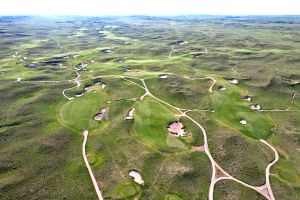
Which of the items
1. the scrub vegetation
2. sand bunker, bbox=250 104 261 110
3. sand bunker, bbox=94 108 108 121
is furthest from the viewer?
sand bunker, bbox=250 104 261 110

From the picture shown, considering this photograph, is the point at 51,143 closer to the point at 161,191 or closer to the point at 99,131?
the point at 99,131

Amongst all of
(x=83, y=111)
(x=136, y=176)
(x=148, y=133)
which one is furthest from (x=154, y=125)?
(x=83, y=111)

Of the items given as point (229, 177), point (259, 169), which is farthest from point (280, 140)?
point (229, 177)

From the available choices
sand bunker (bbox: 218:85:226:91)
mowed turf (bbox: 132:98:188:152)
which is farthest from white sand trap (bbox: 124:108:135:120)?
sand bunker (bbox: 218:85:226:91)

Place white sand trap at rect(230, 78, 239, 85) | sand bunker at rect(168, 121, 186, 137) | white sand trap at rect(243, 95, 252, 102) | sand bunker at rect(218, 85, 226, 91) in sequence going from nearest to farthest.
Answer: sand bunker at rect(168, 121, 186, 137), white sand trap at rect(243, 95, 252, 102), sand bunker at rect(218, 85, 226, 91), white sand trap at rect(230, 78, 239, 85)

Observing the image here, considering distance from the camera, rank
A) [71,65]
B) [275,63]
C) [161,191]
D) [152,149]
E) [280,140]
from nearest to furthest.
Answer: [161,191], [152,149], [280,140], [275,63], [71,65]

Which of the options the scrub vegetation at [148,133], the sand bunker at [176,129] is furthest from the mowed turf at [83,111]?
the sand bunker at [176,129]

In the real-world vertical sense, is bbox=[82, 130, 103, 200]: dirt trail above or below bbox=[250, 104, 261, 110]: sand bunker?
below

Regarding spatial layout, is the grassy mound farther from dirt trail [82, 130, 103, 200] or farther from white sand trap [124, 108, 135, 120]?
white sand trap [124, 108, 135, 120]
